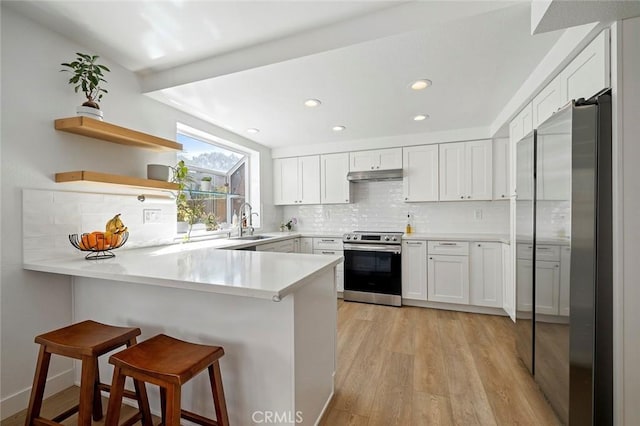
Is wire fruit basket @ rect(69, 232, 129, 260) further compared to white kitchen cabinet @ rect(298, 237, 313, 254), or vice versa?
white kitchen cabinet @ rect(298, 237, 313, 254)

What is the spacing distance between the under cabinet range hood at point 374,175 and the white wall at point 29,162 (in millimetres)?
2903

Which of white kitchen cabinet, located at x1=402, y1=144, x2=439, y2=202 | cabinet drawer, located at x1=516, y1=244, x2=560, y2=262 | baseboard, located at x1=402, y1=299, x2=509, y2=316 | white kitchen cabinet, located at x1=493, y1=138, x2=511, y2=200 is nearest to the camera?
cabinet drawer, located at x1=516, y1=244, x2=560, y2=262

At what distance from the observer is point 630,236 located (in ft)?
4.13

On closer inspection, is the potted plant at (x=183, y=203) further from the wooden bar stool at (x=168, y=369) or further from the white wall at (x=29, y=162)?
the wooden bar stool at (x=168, y=369)

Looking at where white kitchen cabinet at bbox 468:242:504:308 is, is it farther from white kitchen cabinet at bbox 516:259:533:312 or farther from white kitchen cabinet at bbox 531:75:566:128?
white kitchen cabinet at bbox 531:75:566:128

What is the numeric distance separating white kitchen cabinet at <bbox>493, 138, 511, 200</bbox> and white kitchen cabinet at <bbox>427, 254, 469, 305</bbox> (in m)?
0.94

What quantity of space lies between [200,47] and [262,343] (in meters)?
2.04

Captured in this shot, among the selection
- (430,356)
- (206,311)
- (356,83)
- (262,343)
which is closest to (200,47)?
(356,83)

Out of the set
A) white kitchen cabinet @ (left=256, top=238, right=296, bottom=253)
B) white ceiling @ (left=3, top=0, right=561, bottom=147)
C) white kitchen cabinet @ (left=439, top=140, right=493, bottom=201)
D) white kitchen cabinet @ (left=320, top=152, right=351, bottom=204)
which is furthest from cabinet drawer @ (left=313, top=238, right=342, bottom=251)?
white ceiling @ (left=3, top=0, right=561, bottom=147)

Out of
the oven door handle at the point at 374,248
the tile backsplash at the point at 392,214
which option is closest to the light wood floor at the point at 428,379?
the oven door handle at the point at 374,248

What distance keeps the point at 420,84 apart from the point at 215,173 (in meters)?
2.67

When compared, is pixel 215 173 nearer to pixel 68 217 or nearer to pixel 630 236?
pixel 68 217

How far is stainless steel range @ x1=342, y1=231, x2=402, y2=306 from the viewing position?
3529 millimetres

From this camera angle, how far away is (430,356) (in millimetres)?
2266
